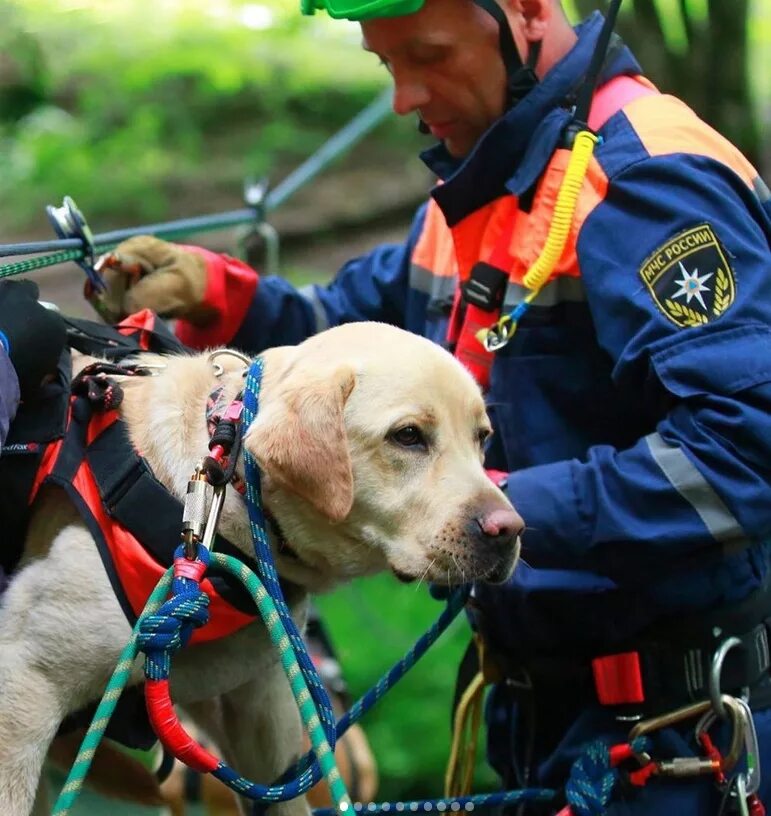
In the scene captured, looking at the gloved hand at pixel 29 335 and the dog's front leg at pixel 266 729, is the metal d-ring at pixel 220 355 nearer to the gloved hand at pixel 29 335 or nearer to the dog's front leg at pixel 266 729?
the gloved hand at pixel 29 335

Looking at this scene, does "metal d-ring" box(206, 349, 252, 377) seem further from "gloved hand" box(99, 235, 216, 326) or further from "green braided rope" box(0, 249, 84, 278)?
"gloved hand" box(99, 235, 216, 326)

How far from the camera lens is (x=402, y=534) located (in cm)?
201

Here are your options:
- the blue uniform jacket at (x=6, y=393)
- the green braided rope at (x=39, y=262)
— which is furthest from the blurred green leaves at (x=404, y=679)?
the blue uniform jacket at (x=6, y=393)

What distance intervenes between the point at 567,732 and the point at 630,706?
0.20 metres

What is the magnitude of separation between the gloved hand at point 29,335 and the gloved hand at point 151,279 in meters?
0.61

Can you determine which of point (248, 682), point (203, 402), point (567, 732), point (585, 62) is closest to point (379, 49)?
point (585, 62)

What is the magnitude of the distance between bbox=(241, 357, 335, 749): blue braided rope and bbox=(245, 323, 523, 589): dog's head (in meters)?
0.03

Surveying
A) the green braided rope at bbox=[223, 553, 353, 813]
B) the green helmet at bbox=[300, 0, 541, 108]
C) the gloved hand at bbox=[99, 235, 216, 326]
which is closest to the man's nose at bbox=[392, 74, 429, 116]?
the green helmet at bbox=[300, 0, 541, 108]

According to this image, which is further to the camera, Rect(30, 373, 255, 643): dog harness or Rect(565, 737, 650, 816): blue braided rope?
Rect(565, 737, 650, 816): blue braided rope

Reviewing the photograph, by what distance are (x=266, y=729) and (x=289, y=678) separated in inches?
26.5

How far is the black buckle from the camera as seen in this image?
238 centimetres

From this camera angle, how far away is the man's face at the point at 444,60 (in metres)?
2.38

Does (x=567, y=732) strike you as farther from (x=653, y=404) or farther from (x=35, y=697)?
(x=35, y=697)

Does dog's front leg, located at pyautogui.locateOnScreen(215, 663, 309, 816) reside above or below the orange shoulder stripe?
below
